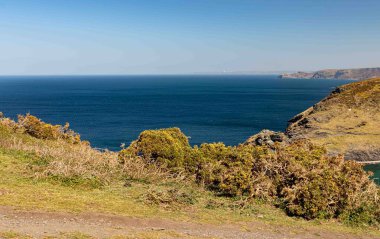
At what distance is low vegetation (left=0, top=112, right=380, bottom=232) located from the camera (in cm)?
1857

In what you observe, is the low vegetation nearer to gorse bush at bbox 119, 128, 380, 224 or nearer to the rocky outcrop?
gorse bush at bbox 119, 128, 380, 224

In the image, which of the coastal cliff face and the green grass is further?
the coastal cliff face

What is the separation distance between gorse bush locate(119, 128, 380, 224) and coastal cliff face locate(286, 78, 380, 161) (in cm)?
4122

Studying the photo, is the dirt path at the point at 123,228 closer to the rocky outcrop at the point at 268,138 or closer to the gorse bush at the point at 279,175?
the gorse bush at the point at 279,175

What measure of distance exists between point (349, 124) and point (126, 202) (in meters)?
64.2

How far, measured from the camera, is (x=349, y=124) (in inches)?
2805

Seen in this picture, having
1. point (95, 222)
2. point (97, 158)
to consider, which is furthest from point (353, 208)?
point (97, 158)

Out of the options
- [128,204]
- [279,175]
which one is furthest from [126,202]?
→ [279,175]

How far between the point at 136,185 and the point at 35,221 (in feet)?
25.5

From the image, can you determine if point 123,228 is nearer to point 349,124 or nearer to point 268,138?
point 268,138

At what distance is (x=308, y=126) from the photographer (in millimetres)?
73688

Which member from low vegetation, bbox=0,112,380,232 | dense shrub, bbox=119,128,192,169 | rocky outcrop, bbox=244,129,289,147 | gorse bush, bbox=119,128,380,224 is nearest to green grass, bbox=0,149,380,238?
low vegetation, bbox=0,112,380,232

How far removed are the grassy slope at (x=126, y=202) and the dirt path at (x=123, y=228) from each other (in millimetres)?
597

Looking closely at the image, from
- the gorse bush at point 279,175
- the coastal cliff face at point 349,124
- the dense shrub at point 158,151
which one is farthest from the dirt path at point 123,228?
the coastal cliff face at point 349,124
